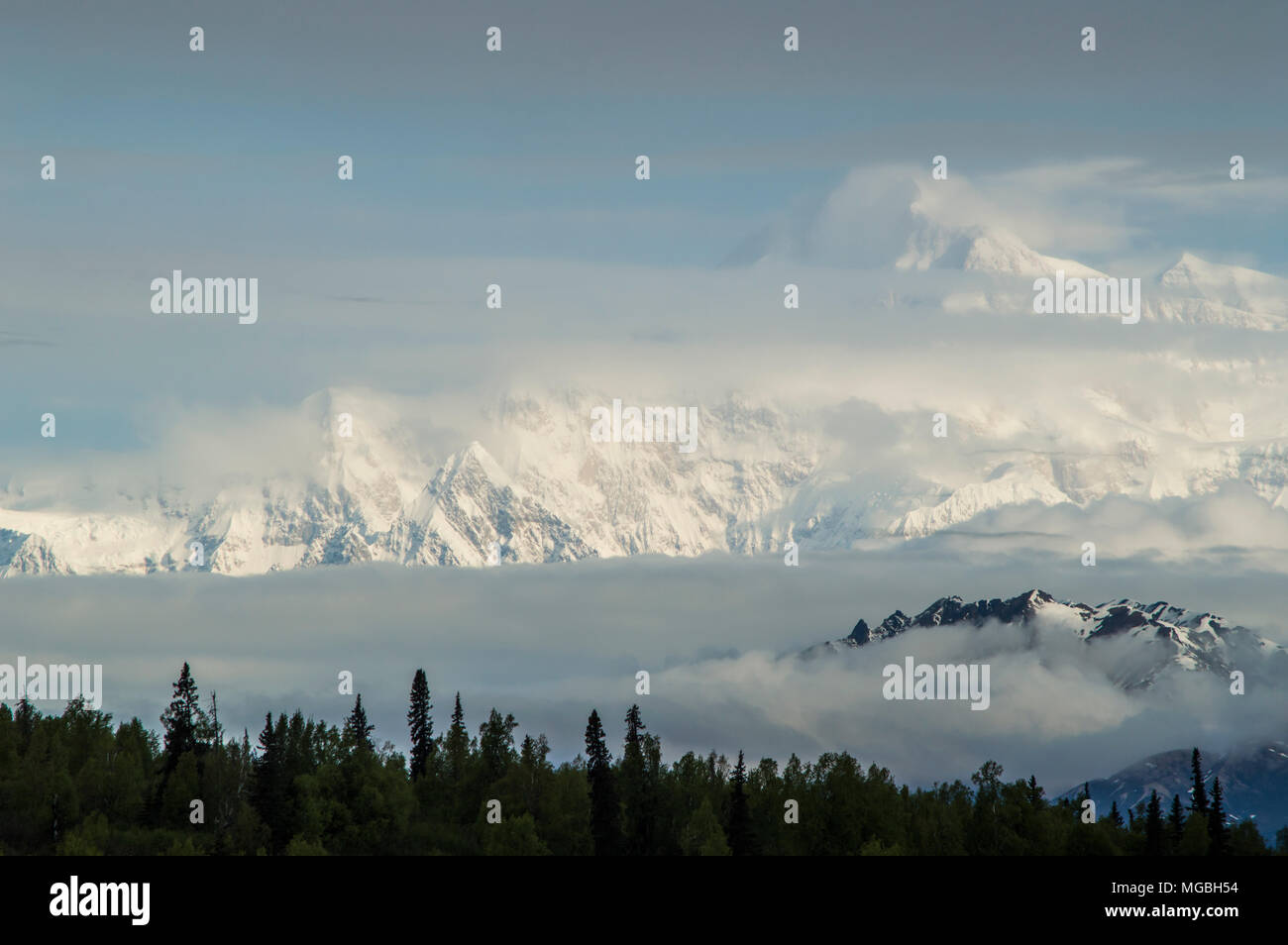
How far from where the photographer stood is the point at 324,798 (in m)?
193
